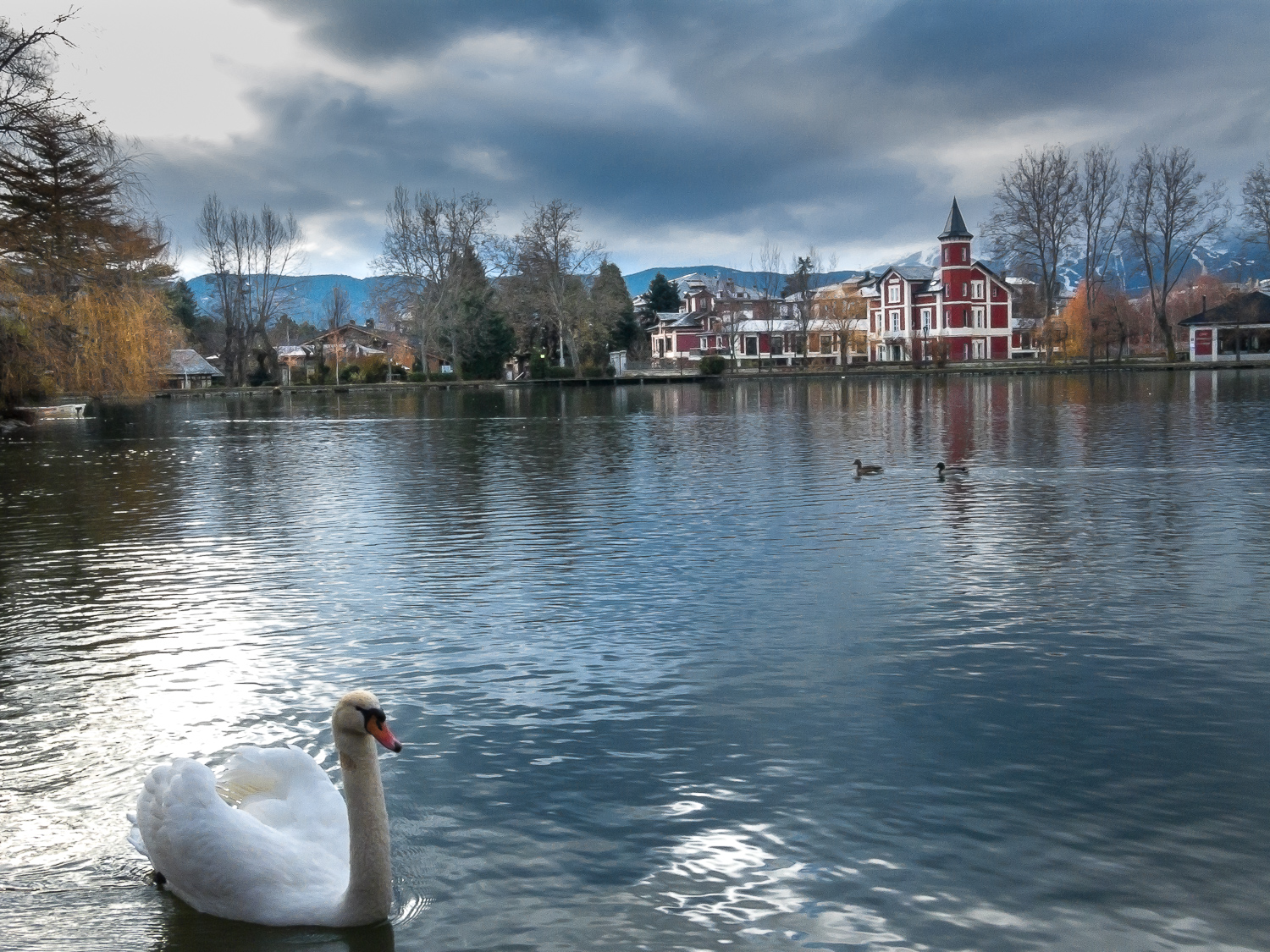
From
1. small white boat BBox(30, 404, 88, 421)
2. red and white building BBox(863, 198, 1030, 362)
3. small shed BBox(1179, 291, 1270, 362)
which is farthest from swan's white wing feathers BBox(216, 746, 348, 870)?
red and white building BBox(863, 198, 1030, 362)

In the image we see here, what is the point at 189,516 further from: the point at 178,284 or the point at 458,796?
the point at 178,284

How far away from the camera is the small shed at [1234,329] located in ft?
294

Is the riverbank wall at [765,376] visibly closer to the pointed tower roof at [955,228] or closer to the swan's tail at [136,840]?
the pointed tower roof at [955,228]

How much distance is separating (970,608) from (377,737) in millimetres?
7718

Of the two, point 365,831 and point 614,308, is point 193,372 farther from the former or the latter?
point 365,831

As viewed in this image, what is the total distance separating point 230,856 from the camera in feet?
17.8

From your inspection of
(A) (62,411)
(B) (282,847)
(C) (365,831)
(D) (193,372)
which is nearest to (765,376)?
(A) (62,411)

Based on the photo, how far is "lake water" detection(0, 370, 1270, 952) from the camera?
18.7 feet

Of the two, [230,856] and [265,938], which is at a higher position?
[230,856]

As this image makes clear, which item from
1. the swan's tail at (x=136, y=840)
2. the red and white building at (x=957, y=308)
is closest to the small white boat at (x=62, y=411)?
the swan's tail at (x=136, y=840)

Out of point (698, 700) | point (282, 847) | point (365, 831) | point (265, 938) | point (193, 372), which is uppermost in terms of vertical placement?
point (193, 372)

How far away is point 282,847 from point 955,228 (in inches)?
4475

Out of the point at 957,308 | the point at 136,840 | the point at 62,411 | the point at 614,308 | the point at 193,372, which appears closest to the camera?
the point at 136,840

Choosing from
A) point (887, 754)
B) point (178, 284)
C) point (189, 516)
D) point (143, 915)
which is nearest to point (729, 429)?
point (189, 516)
